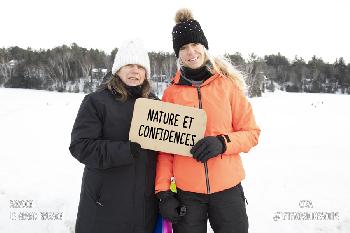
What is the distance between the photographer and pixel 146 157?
231 centimetres

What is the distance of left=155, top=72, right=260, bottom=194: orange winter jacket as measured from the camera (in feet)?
7.31

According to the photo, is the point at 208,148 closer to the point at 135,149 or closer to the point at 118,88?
the point at 135,149

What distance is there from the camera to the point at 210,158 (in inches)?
86.5

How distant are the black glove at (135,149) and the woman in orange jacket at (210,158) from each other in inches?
9.6

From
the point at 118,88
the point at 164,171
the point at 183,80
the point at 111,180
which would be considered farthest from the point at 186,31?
the point at 111,180

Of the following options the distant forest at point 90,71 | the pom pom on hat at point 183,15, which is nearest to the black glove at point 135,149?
the pom pom on hat at point 183,15

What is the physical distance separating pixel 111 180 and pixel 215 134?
2.44ft

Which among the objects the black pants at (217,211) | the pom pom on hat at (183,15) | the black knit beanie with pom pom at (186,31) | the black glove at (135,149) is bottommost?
the black pants at (217,211)

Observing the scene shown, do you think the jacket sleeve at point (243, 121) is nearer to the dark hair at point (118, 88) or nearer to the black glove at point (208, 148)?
the black glove at point (208, 148)

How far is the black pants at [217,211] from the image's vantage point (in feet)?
7.43

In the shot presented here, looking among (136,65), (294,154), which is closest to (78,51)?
(294,154)

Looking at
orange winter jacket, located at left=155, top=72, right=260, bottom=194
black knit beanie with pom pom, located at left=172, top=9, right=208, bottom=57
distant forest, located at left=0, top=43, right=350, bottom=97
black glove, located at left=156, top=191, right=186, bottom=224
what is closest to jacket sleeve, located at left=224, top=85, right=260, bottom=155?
orange winter jacket, located at left=155, top=72, right=260, bottom=194

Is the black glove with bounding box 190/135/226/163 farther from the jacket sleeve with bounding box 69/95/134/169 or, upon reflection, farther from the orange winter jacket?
the jacket sleeve with bounding box 69/95/134/169

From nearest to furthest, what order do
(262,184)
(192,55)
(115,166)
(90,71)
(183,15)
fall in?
(115,166) < (192,55) < (183,15) < (262,184) < (90,71)
